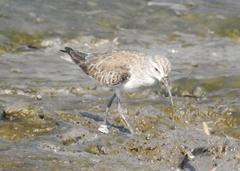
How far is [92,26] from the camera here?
23.8m

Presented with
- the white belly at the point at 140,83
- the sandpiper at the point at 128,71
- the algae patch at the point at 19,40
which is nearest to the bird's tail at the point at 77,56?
the sandpiper at the point at 128,71

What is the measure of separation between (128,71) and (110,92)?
12.0ft

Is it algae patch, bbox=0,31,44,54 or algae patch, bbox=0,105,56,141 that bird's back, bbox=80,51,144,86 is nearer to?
algae patch, bbox=0,105,56,141

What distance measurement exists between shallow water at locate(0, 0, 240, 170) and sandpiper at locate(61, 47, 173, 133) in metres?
0.82

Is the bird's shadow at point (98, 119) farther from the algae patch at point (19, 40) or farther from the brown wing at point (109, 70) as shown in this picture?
the algae patch at point (19, 40)

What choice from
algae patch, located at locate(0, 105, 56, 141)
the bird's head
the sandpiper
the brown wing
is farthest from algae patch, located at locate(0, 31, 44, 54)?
the bird's head

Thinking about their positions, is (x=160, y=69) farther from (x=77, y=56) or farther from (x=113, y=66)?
(x=77, y=56)

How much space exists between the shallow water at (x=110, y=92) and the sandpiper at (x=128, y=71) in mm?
819

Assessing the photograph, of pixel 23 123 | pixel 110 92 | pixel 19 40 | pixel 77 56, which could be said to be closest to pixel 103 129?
pixel 23 123

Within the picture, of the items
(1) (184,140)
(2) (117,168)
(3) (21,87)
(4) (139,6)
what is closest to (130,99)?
(3) (21,87)

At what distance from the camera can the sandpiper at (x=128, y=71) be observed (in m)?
14.0

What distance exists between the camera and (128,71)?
14188 millimetres

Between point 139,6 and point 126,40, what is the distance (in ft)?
9.53

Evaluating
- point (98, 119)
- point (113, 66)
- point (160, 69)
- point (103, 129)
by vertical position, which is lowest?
point (98, 119)
